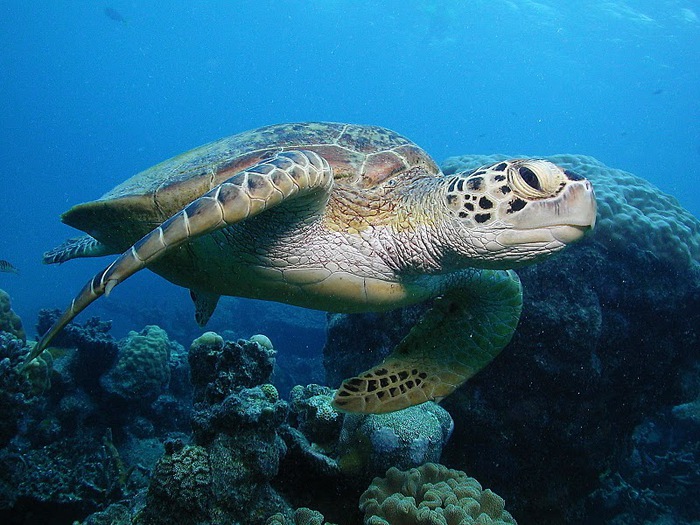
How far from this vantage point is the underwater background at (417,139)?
163 inches

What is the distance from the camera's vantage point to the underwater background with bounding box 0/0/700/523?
13.6ft

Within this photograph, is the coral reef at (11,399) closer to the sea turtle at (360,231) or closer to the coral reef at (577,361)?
the sea turtle at (360,231)

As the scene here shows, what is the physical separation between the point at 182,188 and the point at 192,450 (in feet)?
5.52

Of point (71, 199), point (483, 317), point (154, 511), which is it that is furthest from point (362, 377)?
point (71, 199)

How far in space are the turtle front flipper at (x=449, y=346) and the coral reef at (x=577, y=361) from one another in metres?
1.18

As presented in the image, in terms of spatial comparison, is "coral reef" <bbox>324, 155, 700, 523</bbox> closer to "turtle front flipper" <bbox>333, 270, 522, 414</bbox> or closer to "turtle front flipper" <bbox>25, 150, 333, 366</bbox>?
"turtle front flipper" <bbox>333, 270, 522, 414</bbox>

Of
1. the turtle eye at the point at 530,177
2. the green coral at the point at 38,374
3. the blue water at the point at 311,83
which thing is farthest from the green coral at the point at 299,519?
the blue water at the point at 311,83

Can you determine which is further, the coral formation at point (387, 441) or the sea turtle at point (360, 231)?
the coral formation at point (387, 441)

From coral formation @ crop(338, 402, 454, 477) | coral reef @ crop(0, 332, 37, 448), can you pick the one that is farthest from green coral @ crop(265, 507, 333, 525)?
coral reef @ crop(0, 332, 37, 448)

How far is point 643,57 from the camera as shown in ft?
167

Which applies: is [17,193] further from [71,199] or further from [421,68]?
[421,68]

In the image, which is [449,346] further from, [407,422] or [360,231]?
[360,231]

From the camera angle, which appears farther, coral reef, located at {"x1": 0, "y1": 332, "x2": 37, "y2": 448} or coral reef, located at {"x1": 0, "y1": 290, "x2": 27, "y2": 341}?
coral reef, located at {"x1": 0, "y1": 290, "x2": 27, "y2": 341}

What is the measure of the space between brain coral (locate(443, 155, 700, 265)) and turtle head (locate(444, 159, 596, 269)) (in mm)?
3788
